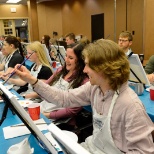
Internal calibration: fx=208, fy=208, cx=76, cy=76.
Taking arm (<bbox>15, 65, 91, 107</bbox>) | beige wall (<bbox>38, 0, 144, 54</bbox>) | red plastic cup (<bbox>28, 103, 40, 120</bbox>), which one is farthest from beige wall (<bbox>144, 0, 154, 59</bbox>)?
red plastic cup (<bbox>28, 103, 40, 120</bbox>)

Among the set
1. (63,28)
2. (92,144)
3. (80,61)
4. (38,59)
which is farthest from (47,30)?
(92,144)

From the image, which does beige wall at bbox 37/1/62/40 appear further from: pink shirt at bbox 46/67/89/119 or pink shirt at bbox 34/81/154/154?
pink shirt at bbox 34/81/154/154

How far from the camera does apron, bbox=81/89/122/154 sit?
112cm

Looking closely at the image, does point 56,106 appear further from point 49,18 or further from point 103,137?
point 49,18

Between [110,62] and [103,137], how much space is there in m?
0.43

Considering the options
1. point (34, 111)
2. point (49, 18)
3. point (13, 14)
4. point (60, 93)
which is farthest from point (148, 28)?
point (13, 14)

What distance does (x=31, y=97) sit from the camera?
2.44 m

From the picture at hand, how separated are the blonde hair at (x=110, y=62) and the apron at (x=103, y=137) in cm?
10

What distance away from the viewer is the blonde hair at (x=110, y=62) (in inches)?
42.8

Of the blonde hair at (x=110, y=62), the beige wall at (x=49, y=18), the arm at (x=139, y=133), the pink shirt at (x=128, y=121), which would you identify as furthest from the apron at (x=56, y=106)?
the beige wall at (x=49, y=18)

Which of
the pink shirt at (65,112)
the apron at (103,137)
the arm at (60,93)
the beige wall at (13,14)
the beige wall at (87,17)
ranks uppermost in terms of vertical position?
the beige wall at (13,14)

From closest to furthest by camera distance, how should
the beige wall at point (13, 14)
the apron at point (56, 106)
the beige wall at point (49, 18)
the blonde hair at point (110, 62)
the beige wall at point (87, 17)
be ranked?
the blonde hair at point (110, 62)
the apron at point (56, 106)
the beige wall at point (87, 17)
the beige wall at point (49, 18)
the beige wall at point (13, 14)

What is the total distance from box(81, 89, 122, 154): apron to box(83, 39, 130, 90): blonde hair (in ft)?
0.31

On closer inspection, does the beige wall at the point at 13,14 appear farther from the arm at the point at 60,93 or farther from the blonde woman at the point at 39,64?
the arm at the point at 60,93
